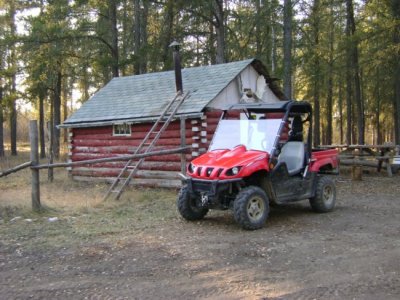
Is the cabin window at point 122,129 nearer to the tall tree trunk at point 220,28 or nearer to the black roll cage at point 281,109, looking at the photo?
the black roll cage at point 281,109

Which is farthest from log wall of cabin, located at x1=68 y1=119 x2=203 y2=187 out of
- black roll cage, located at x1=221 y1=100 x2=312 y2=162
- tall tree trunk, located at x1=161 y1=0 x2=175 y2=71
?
tall tree trunk, located at x1=161 y1=0 x2=175 y2=71

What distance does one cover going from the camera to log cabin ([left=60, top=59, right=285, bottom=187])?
1434cm

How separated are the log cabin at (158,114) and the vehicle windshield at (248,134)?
11.1 ft

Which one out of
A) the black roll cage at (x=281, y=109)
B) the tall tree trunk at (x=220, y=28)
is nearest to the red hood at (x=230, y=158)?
the black roll cage at (x=281, y=109)

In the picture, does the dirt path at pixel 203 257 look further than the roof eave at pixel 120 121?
No

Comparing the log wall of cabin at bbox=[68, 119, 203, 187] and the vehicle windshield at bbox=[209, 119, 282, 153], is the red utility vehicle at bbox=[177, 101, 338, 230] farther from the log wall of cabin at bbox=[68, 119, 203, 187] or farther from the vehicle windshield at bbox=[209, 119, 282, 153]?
the log wall of cabin at bbox=[68, 119, 203, 187]

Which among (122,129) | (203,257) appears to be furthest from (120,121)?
(203,257)

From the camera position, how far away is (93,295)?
4.89m

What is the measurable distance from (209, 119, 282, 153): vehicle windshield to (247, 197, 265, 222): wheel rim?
100 cm

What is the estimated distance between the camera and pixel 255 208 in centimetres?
802

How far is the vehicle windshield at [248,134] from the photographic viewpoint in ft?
28.3

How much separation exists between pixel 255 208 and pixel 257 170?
26.1 inches

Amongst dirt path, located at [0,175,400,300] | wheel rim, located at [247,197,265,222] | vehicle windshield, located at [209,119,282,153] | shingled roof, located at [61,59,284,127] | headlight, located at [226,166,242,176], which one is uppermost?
shingled roof, located at [61,59,284,127]

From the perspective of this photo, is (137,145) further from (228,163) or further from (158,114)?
(228,163)
